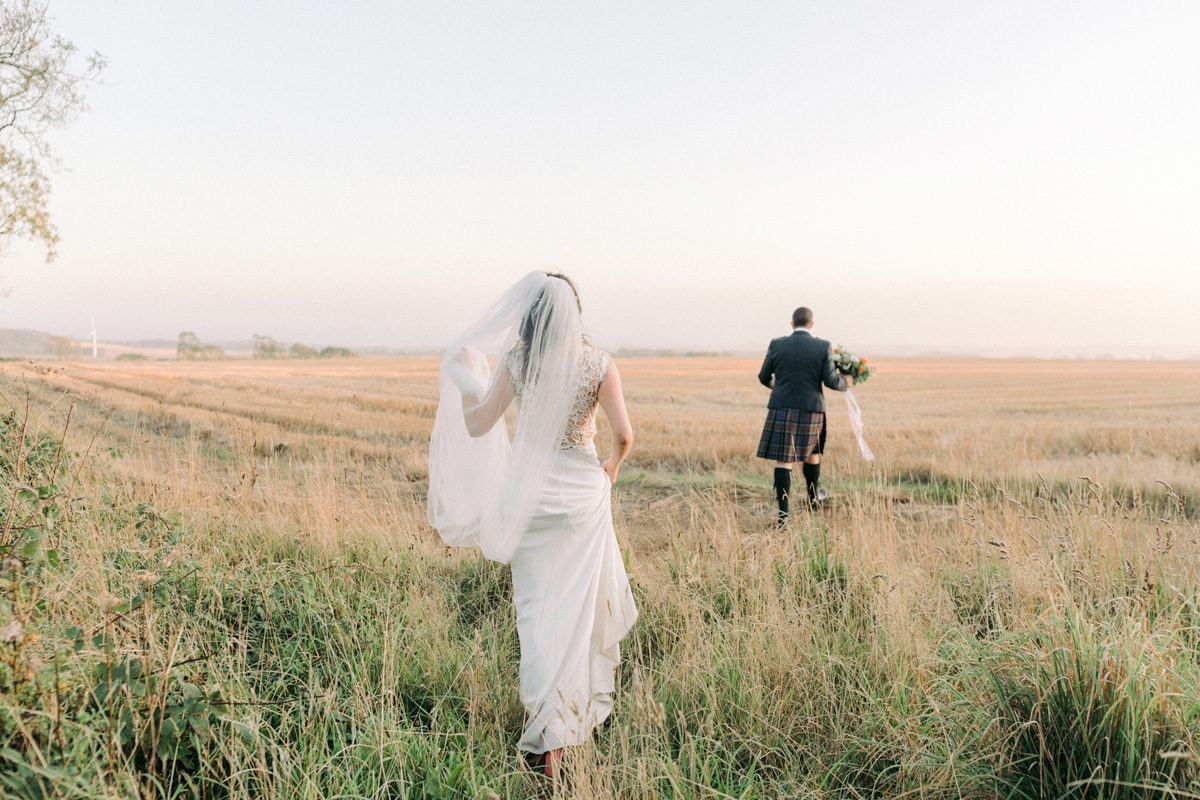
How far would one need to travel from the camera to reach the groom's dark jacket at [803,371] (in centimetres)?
769

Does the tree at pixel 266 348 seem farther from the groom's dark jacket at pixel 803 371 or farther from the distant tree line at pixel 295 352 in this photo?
the groom's dark jacket at pixel 803 371

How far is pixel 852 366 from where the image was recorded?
846 cm

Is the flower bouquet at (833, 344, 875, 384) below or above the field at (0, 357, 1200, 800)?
above

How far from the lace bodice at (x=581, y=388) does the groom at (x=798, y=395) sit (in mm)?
4815

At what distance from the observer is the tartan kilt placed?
25.4 feet

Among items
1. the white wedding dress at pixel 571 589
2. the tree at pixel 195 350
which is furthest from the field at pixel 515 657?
the tree at pixel 195 350

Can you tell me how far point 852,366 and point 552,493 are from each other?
21.2ft

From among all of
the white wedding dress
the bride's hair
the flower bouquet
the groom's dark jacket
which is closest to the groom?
the groom's dark jacket

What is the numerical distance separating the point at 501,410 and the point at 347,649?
62.5 inches

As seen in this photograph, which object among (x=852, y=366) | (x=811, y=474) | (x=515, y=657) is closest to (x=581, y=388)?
(x=515, y=657)

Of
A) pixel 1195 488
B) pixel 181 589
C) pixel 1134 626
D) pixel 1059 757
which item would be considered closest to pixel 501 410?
pixel 181 589

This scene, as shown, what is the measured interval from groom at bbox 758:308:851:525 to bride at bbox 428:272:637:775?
189 inches

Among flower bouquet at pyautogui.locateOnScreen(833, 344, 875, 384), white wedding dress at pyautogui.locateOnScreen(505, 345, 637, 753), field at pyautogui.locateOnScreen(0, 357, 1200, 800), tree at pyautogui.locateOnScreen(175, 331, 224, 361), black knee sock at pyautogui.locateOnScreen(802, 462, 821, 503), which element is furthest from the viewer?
tree at pyautogui.locateOnScreen(175, 331, 224, 361)

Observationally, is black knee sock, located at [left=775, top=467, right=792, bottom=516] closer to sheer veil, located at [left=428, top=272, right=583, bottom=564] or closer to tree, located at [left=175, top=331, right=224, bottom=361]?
sheer veil, located at [left=428, top=272, right=583, bottom=564]
